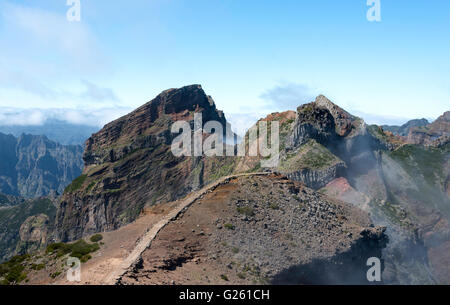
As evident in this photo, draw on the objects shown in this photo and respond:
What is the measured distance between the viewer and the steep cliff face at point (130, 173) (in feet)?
519

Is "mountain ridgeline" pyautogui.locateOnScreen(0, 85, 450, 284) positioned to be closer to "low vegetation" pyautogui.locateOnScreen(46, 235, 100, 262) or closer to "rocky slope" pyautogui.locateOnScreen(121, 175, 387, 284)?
"rocky slope" pyautogui.locateOnScreen(121, 175, 387, 284)

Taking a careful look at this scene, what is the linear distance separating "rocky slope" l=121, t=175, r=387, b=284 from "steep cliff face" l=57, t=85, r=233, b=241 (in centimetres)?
9828

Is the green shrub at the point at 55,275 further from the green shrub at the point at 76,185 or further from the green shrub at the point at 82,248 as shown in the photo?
the green shrub at the point at 76,185

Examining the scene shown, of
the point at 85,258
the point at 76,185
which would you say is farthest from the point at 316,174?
the point at 76,185

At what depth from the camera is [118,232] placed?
128 ft

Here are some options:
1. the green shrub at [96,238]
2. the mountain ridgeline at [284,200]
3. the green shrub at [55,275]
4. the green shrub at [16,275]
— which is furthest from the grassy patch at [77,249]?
the mountain ridgeline at [284,200]

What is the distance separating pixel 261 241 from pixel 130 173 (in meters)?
133

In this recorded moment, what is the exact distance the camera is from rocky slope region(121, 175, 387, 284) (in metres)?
31.1

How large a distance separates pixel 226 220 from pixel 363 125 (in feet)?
219

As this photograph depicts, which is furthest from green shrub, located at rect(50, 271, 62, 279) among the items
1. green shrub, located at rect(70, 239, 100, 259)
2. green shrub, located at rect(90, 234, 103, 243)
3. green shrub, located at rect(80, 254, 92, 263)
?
green shrub, located at rect(90, 234, 103, 243)

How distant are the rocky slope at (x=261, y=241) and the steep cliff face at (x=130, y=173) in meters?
98.3

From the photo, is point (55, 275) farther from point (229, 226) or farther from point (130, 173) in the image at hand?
point (130, 173)
